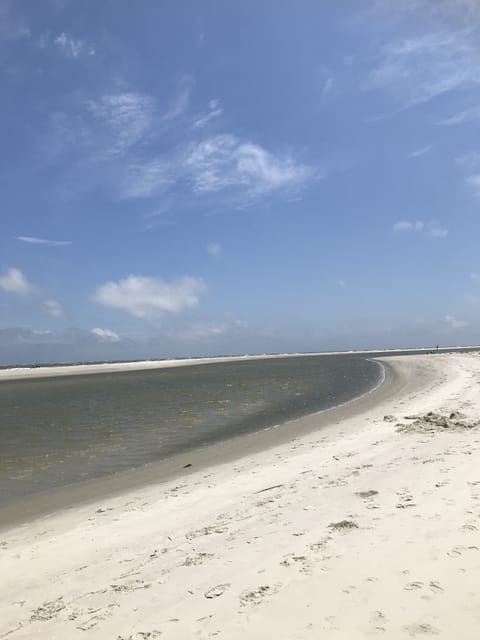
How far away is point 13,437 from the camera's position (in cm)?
1920

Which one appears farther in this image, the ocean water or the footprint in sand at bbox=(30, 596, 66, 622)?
the ocean water

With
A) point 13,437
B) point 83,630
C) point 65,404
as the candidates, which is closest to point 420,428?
point 83,630

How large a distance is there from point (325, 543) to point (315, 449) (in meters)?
7.48

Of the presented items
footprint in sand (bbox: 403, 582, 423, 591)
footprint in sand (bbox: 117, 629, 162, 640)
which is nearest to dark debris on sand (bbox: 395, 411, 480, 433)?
footprint in sand (bbox: 403, 582, 423, 591)

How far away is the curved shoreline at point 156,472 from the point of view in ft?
34.3

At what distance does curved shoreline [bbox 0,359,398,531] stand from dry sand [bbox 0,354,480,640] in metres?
0.63

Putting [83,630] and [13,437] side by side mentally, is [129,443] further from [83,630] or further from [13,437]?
[83,630]

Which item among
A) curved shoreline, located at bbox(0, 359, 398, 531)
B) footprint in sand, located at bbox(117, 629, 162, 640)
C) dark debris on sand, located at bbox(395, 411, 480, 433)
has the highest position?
footprint in sand, located at bbox(117, 629, 162, 640)

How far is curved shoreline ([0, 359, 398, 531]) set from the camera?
10.5 metres

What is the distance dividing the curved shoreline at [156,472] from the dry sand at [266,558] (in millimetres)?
626

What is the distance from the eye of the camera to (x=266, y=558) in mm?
6121

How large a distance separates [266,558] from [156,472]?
7.41 metres

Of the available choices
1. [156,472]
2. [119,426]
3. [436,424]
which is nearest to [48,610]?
[156,472]

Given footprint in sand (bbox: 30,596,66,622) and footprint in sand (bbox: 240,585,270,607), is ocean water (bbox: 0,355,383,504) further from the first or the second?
footprint in sand (bbox: 240,585,270,607)
